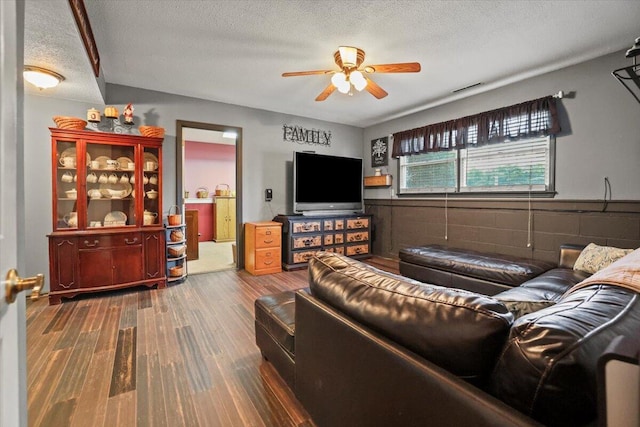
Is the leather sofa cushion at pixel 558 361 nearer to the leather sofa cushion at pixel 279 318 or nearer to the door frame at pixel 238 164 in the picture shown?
the leather sofa cushion at pixel 279 318

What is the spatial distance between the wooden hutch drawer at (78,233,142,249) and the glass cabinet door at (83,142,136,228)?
0.69 feet

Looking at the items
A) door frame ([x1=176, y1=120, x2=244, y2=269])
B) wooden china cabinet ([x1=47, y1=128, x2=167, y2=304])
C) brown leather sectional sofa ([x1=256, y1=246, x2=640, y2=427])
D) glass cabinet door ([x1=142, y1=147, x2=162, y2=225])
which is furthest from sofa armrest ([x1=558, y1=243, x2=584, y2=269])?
glass cabinet door ([x1=142, y1=147, x2=162, y2=225])

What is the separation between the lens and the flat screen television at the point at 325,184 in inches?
191

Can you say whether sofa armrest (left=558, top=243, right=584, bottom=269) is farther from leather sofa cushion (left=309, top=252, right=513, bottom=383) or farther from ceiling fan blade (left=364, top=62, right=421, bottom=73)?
leather sofa cushion (left=309, top=252, right=513, bottom=383)

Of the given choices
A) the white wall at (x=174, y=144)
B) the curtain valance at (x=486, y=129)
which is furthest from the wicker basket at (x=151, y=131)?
the curtain valance at (x=486, y=129)

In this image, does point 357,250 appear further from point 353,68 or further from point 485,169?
point 353,68

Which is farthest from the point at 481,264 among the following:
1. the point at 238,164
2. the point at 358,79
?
the point at 238,164

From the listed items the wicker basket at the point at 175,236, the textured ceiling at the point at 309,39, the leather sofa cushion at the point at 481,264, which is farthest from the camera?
the wicker basket at the point at 175,236

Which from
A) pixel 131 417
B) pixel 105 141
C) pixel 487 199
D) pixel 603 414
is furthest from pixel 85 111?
pixel 487 199

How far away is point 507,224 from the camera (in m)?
3.67

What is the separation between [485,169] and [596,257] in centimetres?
176

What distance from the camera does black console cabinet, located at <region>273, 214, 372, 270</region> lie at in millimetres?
4520

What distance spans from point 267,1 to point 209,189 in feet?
20.0

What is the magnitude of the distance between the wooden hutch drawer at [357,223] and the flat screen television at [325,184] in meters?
Answer: 0.39
